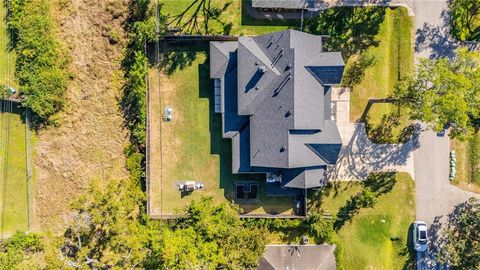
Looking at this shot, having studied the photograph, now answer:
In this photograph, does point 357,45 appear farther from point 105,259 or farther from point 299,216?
point 105,259

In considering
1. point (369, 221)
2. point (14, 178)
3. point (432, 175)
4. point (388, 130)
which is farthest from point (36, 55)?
point (432, 175)

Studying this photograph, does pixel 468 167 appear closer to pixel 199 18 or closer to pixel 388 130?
pixel 388 130

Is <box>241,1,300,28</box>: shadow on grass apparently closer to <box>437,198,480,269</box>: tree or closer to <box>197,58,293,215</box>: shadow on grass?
<box>197,58,293,215</box>: shadow on grass

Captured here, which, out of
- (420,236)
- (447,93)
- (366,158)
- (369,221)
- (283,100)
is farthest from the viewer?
(366,158)

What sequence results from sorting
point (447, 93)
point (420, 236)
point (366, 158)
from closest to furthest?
point (447, 93) → point (420, 236) → point (366, 158)

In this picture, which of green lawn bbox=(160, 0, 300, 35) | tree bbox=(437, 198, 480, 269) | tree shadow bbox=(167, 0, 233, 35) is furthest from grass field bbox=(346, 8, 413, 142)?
tree shadow bbox=(167, 0, 233, 35)

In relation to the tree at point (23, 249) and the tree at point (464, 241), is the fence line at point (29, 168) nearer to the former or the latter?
the tree at point (23, 249)

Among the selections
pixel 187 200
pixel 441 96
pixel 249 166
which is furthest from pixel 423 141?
pixel 187 200
